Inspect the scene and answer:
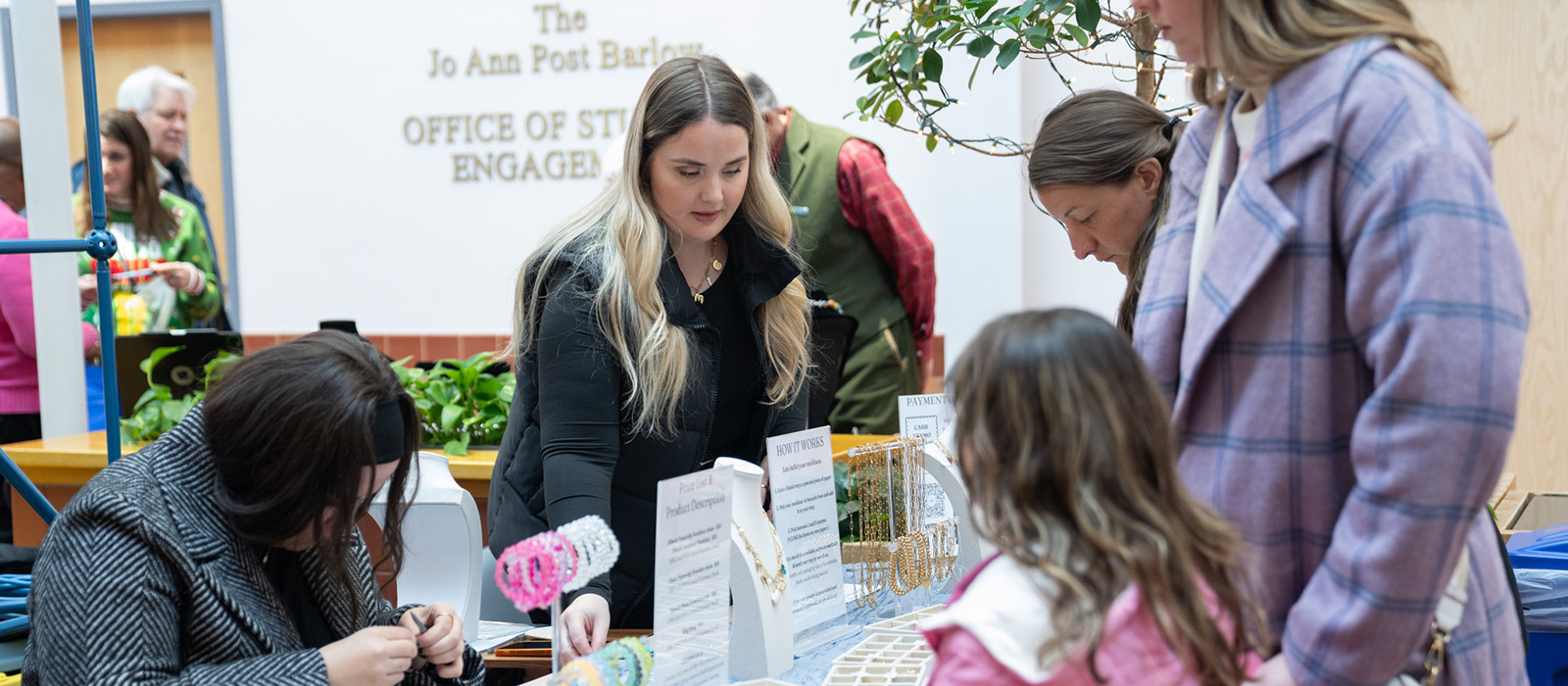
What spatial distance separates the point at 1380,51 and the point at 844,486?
146 centimetres

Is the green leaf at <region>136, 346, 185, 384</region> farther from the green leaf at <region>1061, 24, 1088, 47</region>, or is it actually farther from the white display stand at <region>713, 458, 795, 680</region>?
the green leaf at <region>1061, 24, 1088, 47</region>

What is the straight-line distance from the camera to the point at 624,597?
1.89m

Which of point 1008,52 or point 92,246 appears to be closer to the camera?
point 92,246

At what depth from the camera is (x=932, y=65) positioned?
2305 millimetres

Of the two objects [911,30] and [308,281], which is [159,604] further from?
[308,281]

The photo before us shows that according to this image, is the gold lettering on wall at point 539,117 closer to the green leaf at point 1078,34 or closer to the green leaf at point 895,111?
the green leaf at point 895,111

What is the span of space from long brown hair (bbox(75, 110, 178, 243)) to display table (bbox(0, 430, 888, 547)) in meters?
1.11

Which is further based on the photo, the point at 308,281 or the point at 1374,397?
the point at 308,281

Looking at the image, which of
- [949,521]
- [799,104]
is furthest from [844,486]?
[799,104]

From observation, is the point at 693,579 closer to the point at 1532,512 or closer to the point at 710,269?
the point at 710,269

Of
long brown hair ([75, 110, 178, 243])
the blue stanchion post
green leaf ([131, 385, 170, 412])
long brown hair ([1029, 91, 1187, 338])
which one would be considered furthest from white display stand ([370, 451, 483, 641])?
long brown hair ([75, 110, 178, 243])

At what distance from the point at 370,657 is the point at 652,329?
2.00 ft

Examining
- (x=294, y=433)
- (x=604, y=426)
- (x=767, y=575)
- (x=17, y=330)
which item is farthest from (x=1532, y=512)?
(x=17, y=330)

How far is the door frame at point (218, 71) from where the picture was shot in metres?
6.15
